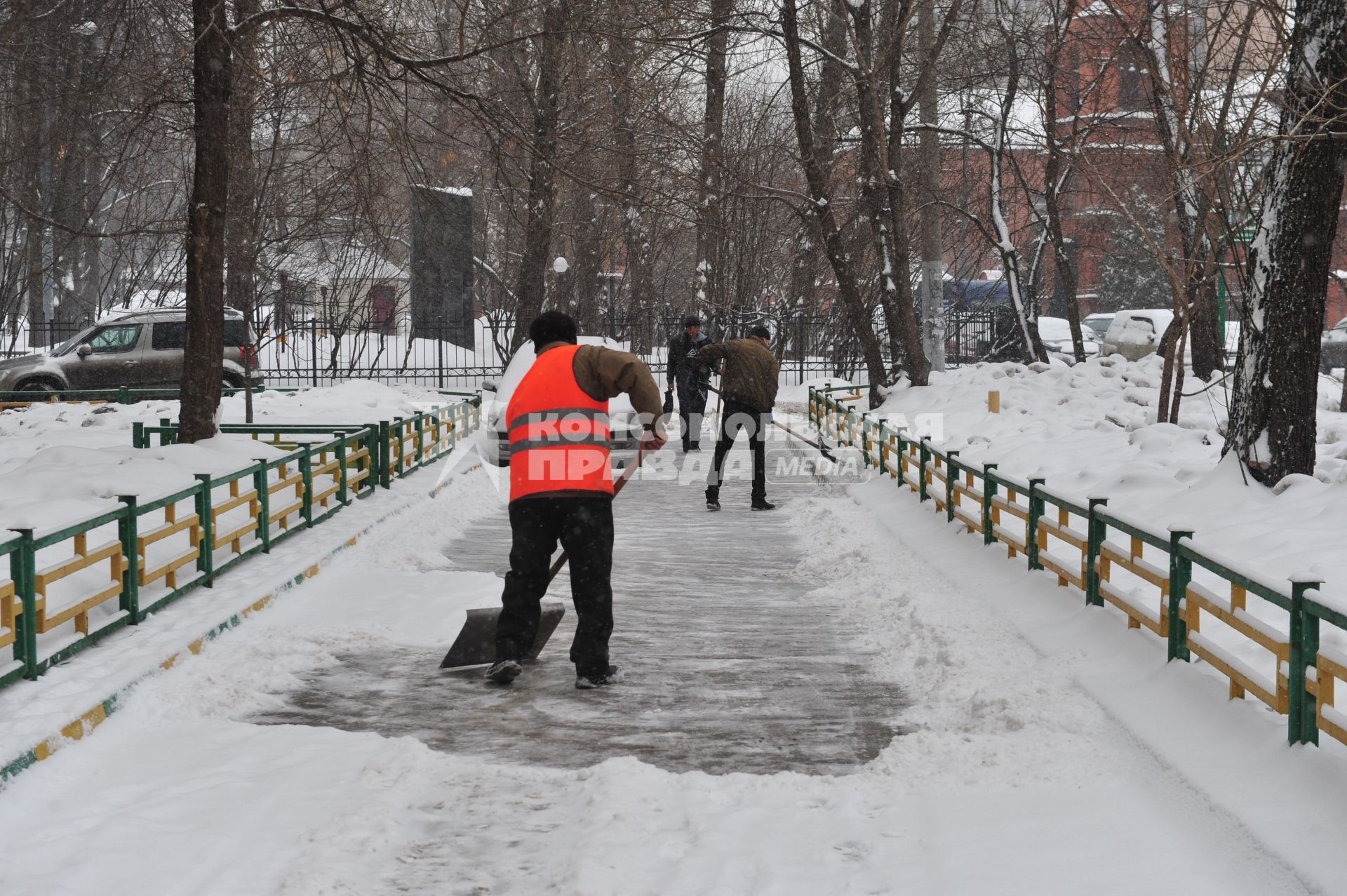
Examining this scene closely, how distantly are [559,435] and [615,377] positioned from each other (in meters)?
0.39

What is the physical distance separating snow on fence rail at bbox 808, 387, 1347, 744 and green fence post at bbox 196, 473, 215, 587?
5.10 meters

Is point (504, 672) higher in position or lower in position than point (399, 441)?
lower

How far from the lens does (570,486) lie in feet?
22.9

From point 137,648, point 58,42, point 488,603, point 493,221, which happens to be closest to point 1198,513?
point 488,603

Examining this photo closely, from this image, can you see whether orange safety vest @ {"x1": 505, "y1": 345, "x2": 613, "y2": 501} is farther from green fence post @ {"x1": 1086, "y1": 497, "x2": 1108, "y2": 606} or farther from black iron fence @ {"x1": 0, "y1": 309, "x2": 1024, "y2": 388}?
black iron fence @ {"x1": 0, "y1": 309, "x2": 1024, "y2": 388}

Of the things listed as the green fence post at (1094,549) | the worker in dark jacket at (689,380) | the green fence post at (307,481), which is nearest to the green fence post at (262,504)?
the green fence post at (307,481)

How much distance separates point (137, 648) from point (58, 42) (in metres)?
10.3

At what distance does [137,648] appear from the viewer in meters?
7.25


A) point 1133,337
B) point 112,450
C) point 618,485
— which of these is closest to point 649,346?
point 1133,337

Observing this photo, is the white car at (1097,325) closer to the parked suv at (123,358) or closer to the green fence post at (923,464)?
the parked suv at (123,358)

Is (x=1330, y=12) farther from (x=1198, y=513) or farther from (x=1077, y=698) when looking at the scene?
(x=1077, y=698)

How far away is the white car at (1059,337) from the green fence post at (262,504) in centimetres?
2894

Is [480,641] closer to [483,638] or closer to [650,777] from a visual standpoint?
[483,638]

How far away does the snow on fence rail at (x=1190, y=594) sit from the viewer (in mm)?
5191
